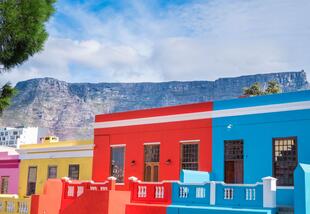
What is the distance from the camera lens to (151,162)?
884 inches

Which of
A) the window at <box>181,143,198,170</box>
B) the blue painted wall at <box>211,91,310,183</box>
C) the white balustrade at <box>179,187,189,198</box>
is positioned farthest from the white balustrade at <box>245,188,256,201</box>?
the window at <box>181,143,198,170</box>

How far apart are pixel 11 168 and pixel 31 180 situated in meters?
2.28

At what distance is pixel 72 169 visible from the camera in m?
26.6

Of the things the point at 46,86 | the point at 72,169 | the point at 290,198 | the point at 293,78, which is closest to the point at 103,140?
the point at 72,169

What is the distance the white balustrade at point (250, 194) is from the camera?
15.5m

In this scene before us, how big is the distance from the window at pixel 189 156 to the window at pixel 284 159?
12.1ft

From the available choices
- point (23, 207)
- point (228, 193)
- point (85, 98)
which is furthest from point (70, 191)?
point (85, 98)

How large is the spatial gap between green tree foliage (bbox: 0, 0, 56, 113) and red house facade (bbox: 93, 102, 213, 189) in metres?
10.5

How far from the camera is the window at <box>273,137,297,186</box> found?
17.7 meters

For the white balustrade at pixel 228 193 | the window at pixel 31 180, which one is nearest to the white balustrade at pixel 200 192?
the white balustrade at pixel 228 193

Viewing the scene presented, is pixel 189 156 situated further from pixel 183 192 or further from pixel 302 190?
pixel 302 190

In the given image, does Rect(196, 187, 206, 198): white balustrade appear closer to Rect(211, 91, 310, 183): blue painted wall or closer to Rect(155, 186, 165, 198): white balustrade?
Rect(155, 186, 165, 198): white balustrade

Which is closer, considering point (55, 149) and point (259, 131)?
point (259, 131)

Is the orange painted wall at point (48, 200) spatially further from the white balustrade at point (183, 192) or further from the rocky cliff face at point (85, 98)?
the rocky cliff face at point (85, 98)
